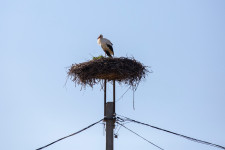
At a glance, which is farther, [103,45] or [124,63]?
[103,45]

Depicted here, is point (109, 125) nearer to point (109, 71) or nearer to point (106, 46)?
point (109, 71)

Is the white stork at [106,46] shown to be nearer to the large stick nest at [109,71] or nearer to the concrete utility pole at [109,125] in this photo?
the large stick nest at [109,71]

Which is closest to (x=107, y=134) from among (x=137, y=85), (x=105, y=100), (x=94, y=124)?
(x=94, y=124)

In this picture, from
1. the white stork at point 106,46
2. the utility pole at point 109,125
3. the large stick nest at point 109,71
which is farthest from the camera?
the white stork at point 106,46

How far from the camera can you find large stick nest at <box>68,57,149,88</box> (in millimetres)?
9367

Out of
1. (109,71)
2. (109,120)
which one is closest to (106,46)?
(109,71)

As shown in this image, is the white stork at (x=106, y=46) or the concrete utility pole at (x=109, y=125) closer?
the concrete utility pole at (x=109, y=125)

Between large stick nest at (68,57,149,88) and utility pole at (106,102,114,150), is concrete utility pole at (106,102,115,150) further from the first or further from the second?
large stick nest at (68,57,149,88)

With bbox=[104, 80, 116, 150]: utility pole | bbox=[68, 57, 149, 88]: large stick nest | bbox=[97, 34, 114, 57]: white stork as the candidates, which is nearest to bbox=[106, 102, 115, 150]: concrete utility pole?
bbox=[104, 80, 116, 150]: utility pole

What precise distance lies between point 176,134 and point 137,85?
218 centimetres

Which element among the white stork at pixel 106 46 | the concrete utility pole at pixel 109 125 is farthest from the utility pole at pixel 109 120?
the white stork at pixel 106 46

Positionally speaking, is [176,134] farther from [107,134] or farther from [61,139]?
[61,139]

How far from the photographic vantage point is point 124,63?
9680 millimetres

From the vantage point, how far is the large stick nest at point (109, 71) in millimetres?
9367
